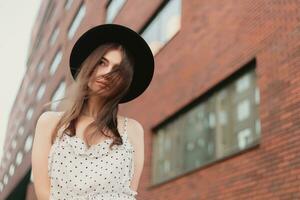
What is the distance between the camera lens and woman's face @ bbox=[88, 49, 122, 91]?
1807mm

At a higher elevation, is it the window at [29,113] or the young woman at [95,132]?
the window at [29,113]

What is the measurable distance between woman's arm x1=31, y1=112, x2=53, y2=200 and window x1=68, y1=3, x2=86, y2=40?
21.1 metres

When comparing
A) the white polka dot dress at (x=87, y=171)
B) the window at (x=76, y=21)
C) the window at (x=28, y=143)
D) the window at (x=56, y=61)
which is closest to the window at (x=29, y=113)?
the window at (x=28, y=143)

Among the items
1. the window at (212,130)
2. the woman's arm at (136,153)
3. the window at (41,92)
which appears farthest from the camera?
the window at (41,92)

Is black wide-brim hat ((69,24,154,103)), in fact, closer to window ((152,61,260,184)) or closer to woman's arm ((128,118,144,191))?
woman's arm ((128,118,144,191))

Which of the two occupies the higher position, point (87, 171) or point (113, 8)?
point (113, 8)

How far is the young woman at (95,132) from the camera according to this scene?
170 centimetres

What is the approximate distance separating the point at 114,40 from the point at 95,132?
0.44 meters

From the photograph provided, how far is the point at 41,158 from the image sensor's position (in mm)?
1717

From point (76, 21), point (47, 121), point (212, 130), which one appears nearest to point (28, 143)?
point (76, 21)

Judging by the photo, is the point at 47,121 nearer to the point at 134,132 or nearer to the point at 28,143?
the point at 134,132

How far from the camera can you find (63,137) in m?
1.77

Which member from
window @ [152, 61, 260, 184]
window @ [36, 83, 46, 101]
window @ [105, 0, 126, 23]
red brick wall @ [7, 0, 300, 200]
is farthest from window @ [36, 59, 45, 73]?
window @ [152, 61, 260, 184]

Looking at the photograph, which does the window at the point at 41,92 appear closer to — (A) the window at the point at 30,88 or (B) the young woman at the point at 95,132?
(A) the window at the point at 30,88
